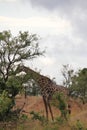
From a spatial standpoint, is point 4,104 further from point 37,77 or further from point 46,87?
point 46,87

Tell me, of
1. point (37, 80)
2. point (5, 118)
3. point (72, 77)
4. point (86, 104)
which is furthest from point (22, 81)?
point (72, 77)

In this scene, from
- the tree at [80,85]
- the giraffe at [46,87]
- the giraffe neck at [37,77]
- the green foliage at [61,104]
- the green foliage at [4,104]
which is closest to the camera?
the green foliage at [4,104]

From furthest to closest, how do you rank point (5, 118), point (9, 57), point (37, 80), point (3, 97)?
point (37, 80) < point (9, 57) < point (5, 118) < point (3, 97)

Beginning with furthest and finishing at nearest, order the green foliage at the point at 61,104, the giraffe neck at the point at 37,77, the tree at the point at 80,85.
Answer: the tree at the point at 80,85, the giraffe neck at the point at 37,77, the green foliage at the point at 61,104

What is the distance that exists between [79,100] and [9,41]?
67.3 ft

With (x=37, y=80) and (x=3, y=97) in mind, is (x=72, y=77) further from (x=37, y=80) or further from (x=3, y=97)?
(x=3, y=97)

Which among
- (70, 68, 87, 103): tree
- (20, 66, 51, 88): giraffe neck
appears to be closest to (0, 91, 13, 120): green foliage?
(20, 66, 51, 88): giraffe neck

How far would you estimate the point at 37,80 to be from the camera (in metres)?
21.9

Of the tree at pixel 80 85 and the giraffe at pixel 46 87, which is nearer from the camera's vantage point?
the giraffe at pixel 46 87

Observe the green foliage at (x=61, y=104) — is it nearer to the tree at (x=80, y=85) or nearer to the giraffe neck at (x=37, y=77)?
the giraffe neck at (x=37, y=77)

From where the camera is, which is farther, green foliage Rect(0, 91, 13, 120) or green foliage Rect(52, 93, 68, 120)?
green foliage Rect(52, 93, 68, 120)

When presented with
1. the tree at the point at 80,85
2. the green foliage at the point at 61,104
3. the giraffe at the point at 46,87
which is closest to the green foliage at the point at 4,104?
the green foliage at the point at 61,104

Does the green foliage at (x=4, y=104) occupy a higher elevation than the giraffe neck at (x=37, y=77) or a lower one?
lower

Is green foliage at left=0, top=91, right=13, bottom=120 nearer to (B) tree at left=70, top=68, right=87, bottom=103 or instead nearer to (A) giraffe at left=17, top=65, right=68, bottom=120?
(A) giraffe at left=17, top=65, right=68, bottom=120
